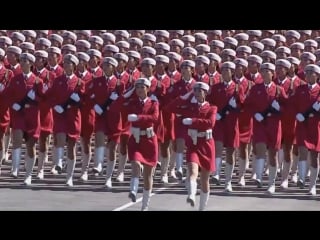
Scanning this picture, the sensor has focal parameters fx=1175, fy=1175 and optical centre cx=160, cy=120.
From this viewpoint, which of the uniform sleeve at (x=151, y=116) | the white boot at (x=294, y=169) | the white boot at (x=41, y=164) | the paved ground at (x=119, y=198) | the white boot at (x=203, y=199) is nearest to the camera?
the uniform sleeve at (x=151, y=116)

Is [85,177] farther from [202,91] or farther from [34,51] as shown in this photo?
[202,91]

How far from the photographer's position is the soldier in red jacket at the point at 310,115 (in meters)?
17.3

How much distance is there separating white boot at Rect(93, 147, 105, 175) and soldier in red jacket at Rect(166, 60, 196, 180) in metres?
1.18

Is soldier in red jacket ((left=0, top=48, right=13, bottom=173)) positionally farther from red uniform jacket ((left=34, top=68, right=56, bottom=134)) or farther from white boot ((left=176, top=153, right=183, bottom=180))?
white boot ((left=176, top=153, right=183, bottom=180))

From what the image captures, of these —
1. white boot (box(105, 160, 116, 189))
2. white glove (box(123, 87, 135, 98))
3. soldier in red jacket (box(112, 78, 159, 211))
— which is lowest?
white boot (box(105, 160, 116, 189))

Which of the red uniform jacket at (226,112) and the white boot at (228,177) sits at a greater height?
the red uniform jacket at (226,112)

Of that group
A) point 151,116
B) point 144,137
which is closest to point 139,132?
point 144,137

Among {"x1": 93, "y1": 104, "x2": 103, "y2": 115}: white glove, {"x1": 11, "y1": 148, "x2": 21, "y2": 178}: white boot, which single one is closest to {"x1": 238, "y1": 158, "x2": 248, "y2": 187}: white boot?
{"x1": 93, "y1": 104, "x2": 103, "y2": 115}: white glove

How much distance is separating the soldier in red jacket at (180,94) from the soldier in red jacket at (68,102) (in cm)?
144

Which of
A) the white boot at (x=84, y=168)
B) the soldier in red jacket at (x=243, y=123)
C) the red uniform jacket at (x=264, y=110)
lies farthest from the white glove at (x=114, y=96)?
the red uniform jacket at (x=264, y=110)

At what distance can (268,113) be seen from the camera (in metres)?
17.6

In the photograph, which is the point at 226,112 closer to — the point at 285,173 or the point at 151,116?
the point at 285,173

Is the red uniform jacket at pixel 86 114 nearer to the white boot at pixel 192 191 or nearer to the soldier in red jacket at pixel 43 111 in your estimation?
the soldier in red jacket at pixel 43 111

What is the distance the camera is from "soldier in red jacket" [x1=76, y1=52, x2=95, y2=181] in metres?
18.0
